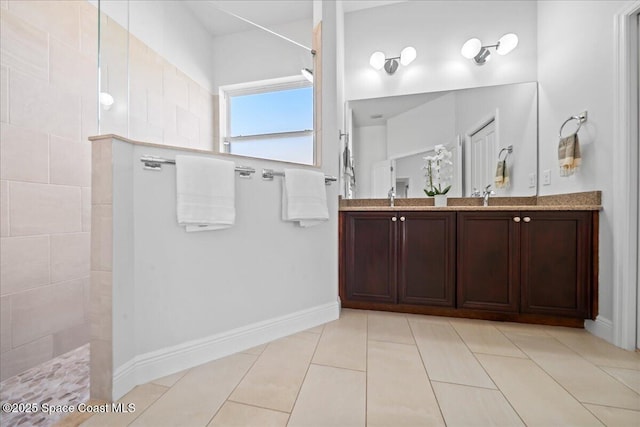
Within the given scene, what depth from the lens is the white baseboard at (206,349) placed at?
123 centimetres

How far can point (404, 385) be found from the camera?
49.0 inches

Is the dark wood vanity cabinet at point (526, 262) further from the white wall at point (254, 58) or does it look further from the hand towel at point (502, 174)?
the white wall at point (254, 58)

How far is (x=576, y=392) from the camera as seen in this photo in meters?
1.19

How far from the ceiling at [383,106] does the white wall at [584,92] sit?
0.84m

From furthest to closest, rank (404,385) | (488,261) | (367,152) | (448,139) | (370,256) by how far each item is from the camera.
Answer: (367,152)
(448,139)
(370,256)
(488,261)
(404,385)

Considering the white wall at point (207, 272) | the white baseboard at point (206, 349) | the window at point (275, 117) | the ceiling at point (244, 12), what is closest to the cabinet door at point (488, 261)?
the white wall at point (207, 272)

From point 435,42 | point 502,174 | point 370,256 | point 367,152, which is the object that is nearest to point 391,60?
point 435,42

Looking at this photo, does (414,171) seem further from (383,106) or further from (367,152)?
(383,106)

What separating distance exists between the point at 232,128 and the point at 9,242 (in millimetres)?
1337

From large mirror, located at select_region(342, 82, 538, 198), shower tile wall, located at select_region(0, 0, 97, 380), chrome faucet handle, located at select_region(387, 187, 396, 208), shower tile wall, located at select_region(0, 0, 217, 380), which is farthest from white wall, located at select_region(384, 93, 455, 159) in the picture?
shower tile wall, located at select_region(0, 0, 97, 380)

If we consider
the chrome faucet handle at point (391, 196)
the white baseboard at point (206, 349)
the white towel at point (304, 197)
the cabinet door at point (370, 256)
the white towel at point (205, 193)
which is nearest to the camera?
the white baseboard at point (206, 349)

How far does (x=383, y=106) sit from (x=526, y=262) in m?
1.72

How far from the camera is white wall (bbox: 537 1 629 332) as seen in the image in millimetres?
1665

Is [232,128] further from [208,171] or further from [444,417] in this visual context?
[444,417]
